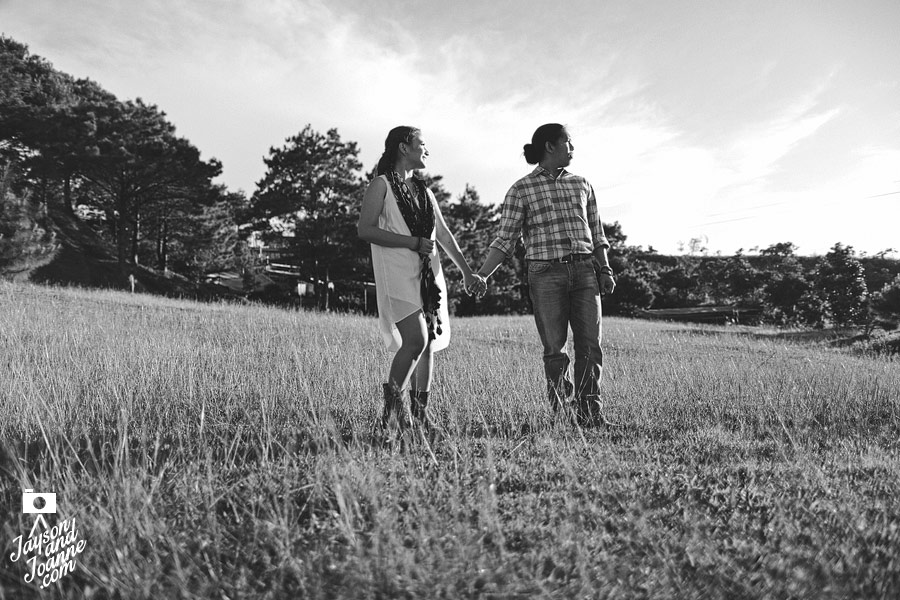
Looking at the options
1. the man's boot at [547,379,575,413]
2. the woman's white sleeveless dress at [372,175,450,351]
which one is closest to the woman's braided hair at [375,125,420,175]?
the woman's white sleeveless dress at [372,175,450,351]

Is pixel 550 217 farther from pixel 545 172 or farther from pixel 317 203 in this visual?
pixel 317 203

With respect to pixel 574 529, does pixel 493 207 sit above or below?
above

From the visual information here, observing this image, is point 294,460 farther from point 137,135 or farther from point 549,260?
point 137,135

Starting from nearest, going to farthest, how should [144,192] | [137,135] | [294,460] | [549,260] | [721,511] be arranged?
[721,511], [294,460], [549,260], [137,135], [144,192]

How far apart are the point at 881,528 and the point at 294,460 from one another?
2.46 m

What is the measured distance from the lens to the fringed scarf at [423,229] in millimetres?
3555

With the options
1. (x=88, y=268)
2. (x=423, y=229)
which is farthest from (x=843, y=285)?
(x=88, y=268)

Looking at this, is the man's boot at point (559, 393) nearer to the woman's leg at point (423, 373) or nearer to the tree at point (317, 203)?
the woman's leg at point (423, 373)

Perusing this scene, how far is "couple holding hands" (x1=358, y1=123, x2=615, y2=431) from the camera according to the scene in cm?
346

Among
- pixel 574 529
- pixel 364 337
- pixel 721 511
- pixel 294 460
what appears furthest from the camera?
pixel 364 337

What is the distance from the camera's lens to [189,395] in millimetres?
4273

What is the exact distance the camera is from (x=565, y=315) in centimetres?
427

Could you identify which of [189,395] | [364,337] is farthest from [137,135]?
[189,395]

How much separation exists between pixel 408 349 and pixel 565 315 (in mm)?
1396
